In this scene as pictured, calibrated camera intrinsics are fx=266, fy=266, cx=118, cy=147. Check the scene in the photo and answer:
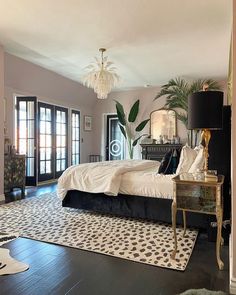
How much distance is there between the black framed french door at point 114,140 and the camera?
9.20 meters

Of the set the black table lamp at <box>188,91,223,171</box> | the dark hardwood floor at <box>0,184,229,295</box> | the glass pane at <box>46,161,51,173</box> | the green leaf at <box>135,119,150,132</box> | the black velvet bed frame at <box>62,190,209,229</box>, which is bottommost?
the dark hardwood floor at <box>0,184,229,295</box>

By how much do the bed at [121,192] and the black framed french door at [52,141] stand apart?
316cm

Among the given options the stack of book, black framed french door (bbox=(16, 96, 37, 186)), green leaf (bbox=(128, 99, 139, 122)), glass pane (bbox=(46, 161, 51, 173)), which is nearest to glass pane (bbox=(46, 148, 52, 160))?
glass pane (bbox=(46, 161, 51, 173))

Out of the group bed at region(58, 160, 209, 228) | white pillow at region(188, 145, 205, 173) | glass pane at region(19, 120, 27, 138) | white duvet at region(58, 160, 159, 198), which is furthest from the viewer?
glass pane at region(19, 120, 27, 138)

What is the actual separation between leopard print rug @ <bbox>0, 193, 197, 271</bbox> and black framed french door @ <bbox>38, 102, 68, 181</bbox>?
113 inches

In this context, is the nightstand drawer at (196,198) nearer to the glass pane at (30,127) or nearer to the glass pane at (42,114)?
the glass pane at (30,127)

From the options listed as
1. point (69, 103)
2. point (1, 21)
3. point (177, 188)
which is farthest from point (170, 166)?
point (69, 103)

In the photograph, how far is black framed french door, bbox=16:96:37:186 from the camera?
6.37m

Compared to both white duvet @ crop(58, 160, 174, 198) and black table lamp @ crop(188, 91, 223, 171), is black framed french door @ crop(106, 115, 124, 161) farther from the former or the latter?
black table lamp @ crop(188, 91, 223, 171)

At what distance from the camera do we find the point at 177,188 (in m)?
2.66

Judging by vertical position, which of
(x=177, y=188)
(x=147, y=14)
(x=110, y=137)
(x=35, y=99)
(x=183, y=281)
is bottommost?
(x=183, y=281)

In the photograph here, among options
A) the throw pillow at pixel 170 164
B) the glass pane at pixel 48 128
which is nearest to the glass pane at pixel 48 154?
the glass pane at pixel 48 128

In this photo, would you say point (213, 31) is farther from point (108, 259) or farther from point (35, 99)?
point (35, 99)

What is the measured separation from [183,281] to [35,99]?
5318 mm
